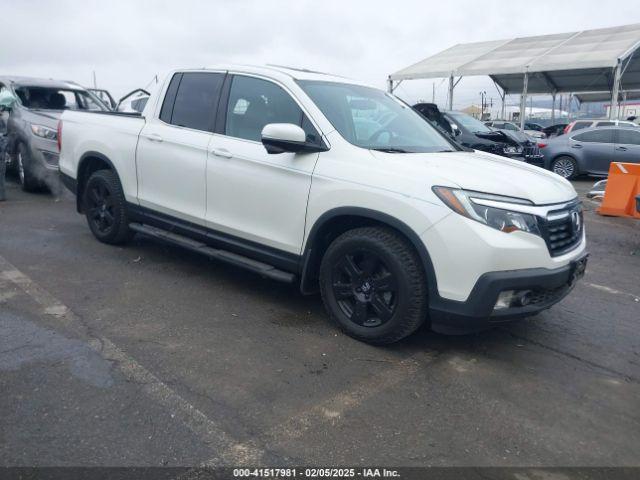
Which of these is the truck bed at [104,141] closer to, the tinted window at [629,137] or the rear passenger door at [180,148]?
the rear passenger door at [180,148]

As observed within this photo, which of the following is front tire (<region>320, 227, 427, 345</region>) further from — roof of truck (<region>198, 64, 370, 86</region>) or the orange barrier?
the orange barrier

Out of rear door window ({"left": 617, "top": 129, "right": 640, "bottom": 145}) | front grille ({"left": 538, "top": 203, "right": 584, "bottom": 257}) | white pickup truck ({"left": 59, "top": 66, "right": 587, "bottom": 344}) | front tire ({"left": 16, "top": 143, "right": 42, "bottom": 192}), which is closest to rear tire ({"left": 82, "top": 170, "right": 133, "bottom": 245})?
white pickup truck ({"left": 59, "top": 66, "right": 587, "bottom": 344})

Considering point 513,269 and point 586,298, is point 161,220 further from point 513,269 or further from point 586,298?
point 586,298

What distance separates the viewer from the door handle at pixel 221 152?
449cm

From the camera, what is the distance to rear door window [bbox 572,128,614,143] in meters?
14.0

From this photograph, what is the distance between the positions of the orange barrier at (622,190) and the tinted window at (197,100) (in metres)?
6.84

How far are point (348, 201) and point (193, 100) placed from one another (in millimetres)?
2056

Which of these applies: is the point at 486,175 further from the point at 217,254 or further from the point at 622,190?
the point at 622,190

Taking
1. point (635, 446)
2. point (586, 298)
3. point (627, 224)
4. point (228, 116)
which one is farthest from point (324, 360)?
point (627, 224)

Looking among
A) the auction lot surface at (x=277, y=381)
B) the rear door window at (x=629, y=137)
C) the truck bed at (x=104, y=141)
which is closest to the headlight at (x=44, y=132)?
the truck bed at (x=104, y=141)

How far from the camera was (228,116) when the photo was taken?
185 inches

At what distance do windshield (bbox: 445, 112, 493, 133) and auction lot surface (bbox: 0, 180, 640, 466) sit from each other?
8095mm

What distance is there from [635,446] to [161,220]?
403 cm

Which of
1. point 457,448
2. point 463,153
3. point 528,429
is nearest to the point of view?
point 457,448
